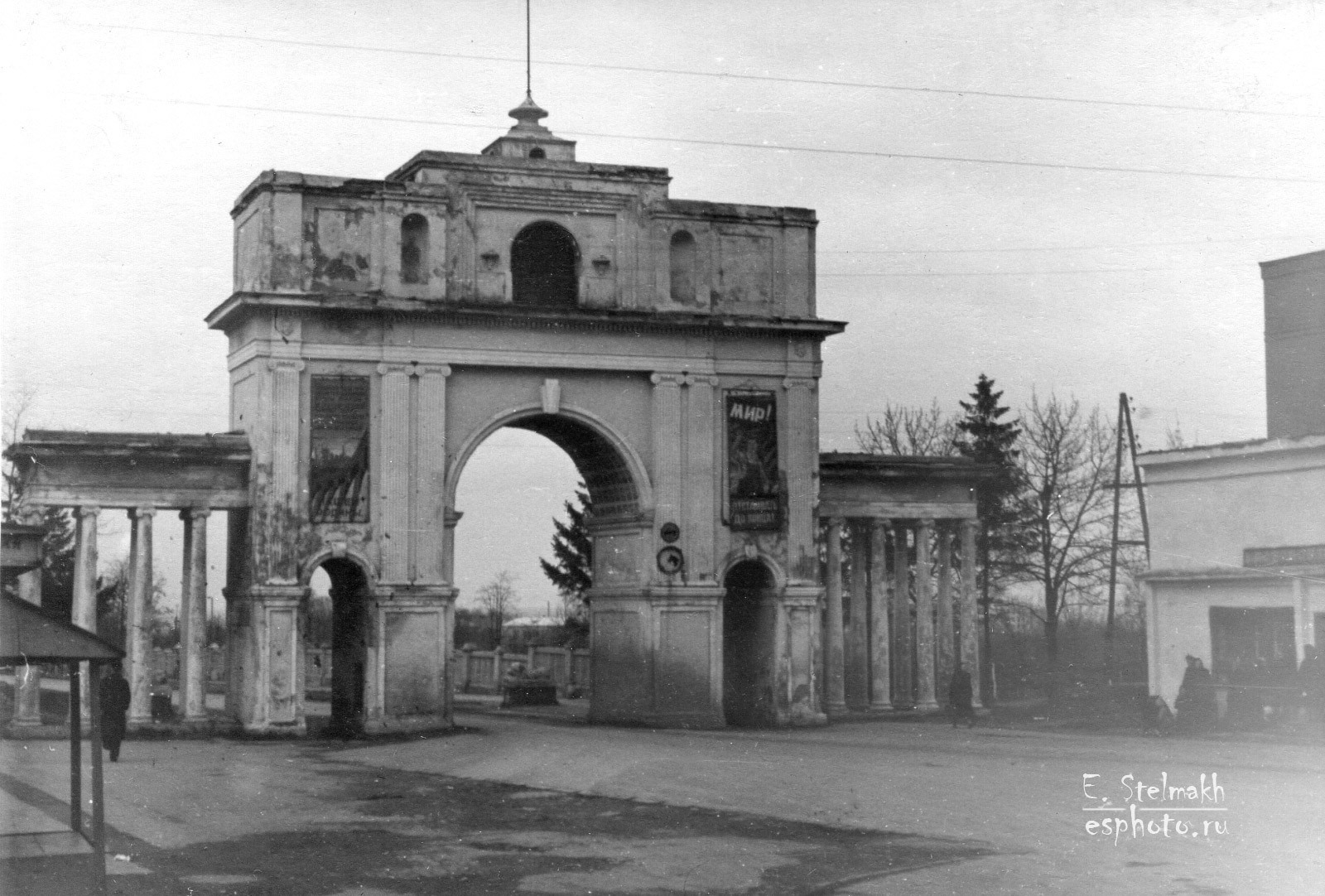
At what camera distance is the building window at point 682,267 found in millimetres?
38281

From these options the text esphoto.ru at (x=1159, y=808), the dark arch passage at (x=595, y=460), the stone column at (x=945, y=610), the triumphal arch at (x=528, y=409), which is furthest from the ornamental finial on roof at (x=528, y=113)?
the text esphoto.ru at (x=1159, y=808)

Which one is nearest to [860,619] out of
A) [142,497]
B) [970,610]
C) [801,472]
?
[970,610]

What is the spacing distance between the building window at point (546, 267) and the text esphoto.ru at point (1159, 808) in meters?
16.9

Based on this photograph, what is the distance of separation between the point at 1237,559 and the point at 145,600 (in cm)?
Answer: 2096

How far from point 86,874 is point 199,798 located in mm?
9928

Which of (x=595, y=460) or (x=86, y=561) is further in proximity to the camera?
(x=595, y=460)

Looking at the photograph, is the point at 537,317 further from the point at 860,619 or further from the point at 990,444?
the point at 990,444

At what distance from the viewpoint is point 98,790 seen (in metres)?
14.4

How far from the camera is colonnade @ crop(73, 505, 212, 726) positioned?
111 feet

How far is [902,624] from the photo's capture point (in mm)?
43625

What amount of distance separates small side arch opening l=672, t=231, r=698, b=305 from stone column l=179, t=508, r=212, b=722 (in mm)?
10761

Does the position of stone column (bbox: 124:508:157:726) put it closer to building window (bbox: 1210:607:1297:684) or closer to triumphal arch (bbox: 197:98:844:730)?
triumphal arch (bbox: 197:98:844:730)

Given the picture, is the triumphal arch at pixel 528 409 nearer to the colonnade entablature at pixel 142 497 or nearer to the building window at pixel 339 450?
the building window at pixel 339 450

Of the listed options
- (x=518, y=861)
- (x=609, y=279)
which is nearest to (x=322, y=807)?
(x=518, y=861)
